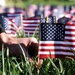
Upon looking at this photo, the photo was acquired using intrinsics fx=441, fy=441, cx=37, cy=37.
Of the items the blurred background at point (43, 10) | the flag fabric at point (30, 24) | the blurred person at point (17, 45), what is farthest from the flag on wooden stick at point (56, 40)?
the blurred background at point (43, 10)

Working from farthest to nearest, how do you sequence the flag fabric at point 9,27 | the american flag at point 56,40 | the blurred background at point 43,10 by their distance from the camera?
1. the blurred background at point 43,10
2. the flag fabric at point 9,27
3. the american flag at point 56,40

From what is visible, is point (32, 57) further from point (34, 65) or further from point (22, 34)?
point (22, 34)

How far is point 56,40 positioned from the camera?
19.7ft

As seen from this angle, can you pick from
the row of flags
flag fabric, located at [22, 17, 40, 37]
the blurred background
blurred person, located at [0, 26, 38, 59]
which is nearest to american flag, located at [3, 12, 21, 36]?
flag fabric, located at [22, 17, 40, 37]

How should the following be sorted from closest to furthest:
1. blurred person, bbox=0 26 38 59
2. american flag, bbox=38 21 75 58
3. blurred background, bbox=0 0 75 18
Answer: american flag, bbox=38 21 75 58
blurred person, bbox=0 26 38 59
blurred background, bbox=0 0 75 18

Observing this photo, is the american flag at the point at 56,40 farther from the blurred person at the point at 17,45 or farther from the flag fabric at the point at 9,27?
the flag fabric at the point at 9,27

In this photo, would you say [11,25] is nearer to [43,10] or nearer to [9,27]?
[9,27]

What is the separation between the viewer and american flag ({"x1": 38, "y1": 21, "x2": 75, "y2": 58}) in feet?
19.5

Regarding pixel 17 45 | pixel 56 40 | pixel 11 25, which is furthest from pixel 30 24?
pixel 56 40

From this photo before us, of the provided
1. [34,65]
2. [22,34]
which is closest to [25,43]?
[34,65]

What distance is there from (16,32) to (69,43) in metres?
4.62

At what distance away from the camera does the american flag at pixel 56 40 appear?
5.95m

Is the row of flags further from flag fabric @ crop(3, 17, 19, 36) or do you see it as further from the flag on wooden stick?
flag fabric @ crop(3, 17, 19, 36)

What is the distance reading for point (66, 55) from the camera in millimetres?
5945
